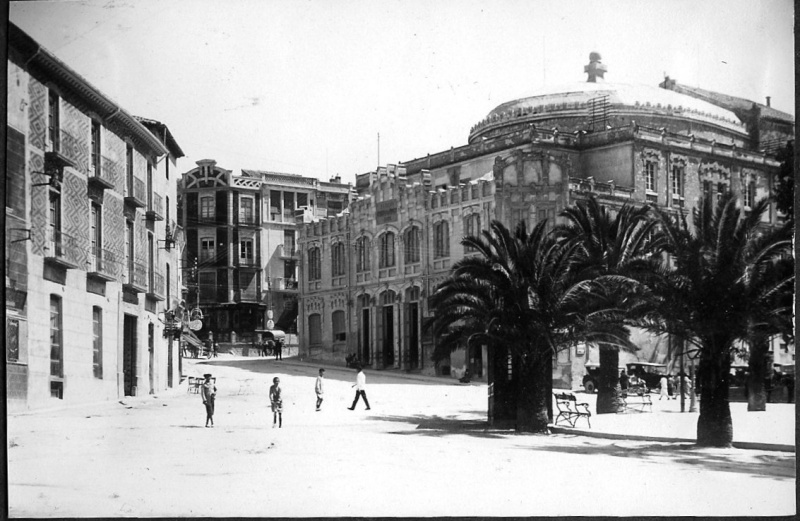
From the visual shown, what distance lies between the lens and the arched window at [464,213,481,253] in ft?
83.6

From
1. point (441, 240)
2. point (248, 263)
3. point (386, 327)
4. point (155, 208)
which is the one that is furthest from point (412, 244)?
point (155, 208)

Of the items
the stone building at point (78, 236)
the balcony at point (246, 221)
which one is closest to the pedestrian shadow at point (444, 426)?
the stone building at point (78, 236)

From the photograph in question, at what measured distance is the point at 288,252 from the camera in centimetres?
3130

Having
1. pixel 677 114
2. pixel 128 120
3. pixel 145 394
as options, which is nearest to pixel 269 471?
pixel 145 394

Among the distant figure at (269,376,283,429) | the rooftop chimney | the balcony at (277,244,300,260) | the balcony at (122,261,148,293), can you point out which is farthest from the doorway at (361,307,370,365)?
the rooftop chimney

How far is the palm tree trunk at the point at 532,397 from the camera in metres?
22.9

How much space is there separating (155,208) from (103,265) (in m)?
2.25

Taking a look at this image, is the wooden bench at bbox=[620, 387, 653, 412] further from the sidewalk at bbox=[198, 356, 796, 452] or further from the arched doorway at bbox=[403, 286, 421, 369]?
the arched doorway at bbox=[403, 286, 421, 369]

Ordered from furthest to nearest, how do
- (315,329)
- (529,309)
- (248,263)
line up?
(315,329) → (248,263) → (529,309)

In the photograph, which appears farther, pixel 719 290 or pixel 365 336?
pixel 365 336

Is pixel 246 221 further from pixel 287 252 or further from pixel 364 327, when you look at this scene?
pixel 364 327

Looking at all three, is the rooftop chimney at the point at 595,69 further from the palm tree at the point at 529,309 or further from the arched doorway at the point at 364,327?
the arched doorway at the point at 364,327

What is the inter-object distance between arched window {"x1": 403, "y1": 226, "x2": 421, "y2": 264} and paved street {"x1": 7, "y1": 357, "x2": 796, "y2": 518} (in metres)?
10.7

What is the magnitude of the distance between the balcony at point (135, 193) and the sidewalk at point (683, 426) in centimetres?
533
